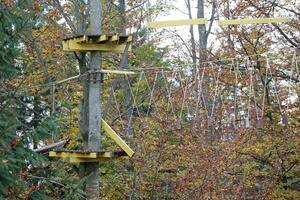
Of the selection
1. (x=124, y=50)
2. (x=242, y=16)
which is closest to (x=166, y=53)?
(x=242, y=16)

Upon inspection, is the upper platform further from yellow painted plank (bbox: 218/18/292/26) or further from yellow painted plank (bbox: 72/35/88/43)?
yellow painted plank (bbox: 218/18/292/26)

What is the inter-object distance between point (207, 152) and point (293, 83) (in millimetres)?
2314

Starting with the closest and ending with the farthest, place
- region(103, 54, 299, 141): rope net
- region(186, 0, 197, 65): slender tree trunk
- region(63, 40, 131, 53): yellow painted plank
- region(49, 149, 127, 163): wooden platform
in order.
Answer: region(49, 149, 127, 163): wooden platform
region(63, 40, 131, 53): yellow painted plank
region(103, 54, 299, 141): rope net
region(186, 0, 197, 65): slender tree trunk

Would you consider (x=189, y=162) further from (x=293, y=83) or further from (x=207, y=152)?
(x=293, y=83)

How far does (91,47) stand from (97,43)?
12cm

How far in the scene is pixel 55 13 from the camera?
1122 cm

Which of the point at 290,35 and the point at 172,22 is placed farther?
the point at 290,35

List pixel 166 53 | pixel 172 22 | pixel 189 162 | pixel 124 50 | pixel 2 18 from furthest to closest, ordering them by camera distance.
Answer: pixel 166 53
pixel 189 162
pixel 124 50
pixel 172 22
pixel 2 18

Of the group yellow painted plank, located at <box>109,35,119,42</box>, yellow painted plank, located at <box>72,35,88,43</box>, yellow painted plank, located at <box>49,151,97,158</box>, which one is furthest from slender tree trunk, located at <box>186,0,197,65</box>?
yellow painted plank, located at <box>49,151,97,158</box>

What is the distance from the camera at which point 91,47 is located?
8.41m

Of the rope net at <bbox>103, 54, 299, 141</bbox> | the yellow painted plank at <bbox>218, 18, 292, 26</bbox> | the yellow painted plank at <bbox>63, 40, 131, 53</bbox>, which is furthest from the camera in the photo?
the rope net at <bbox>103, 54, 299, 141</bbox>

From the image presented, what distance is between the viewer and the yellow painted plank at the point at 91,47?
8172mm

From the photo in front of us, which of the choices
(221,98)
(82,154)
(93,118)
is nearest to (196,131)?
(221,98)

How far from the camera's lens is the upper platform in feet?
26.3
